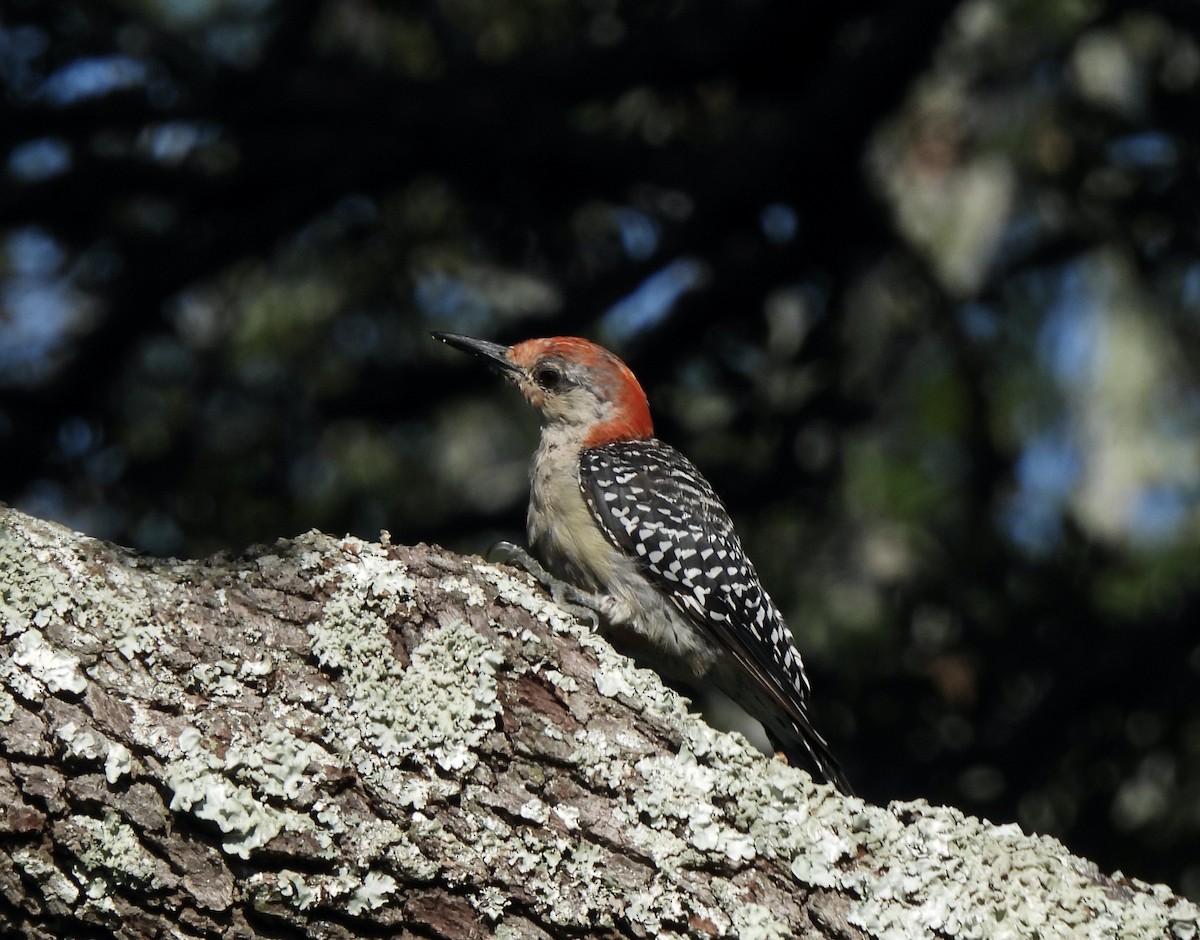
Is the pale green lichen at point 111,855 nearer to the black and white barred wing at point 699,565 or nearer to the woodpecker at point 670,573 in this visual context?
the woodpecker at point 670,573

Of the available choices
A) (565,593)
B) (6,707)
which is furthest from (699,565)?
(6,707)

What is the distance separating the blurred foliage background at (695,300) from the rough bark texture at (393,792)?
116 inches

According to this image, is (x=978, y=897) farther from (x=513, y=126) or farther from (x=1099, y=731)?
(x=513, y=126)

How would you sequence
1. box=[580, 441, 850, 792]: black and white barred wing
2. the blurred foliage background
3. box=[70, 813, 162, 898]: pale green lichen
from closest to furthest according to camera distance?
box=[70, 813, 162, 898]: pale green lichen
box=[580, 441, 850, 792]: black and white barred wing
the blurred foliage background

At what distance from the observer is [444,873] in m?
2.90

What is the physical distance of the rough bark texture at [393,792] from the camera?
9.10ft

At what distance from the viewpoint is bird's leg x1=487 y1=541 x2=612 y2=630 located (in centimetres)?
461

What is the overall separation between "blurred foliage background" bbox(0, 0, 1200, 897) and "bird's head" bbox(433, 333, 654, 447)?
70cm

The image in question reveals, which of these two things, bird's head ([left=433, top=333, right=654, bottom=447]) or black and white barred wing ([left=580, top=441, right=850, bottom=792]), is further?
bird's head ([left=433, top=333, right=654, bottom=447])

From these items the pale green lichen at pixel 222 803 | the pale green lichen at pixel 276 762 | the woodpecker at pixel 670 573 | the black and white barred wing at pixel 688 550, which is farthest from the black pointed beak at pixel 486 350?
the pale green lichen at pixel 222 803

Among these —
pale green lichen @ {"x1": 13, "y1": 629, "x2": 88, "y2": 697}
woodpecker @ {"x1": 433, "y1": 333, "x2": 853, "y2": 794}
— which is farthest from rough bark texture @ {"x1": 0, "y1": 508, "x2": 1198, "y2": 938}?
woodpecker @ {"x1": 433, "y1": 333, "x2": 853, "y2": 794}

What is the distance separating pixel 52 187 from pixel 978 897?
4.81 metres

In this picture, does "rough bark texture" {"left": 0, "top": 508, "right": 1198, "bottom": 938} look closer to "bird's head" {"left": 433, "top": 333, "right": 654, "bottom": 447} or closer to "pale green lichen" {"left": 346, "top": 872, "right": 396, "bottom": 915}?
"pale green lichen" {"left": 346, "top": 872, "right": 396, "bottom": 915}

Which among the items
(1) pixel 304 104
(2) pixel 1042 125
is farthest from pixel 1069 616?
(1) pixel 304 104
